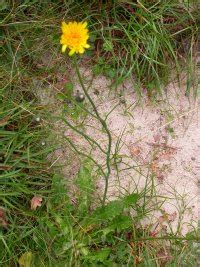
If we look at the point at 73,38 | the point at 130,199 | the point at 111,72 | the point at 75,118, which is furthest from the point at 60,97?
the point at 73,38

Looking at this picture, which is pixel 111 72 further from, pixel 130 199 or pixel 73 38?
pixel 73 38

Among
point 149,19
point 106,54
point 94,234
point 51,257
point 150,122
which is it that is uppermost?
point 149,19

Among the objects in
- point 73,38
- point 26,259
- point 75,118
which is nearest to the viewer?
point 73,38

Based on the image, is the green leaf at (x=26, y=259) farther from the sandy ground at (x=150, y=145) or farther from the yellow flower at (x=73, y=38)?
the yellow flower at (x=73, y=38)

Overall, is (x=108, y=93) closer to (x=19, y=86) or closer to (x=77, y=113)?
(x=77, y=113)

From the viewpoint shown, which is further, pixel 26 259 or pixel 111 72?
pixel 111 72

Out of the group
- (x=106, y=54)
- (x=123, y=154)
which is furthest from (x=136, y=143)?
(x=106, y=54)

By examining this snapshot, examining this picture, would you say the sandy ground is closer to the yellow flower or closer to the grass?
the grass
